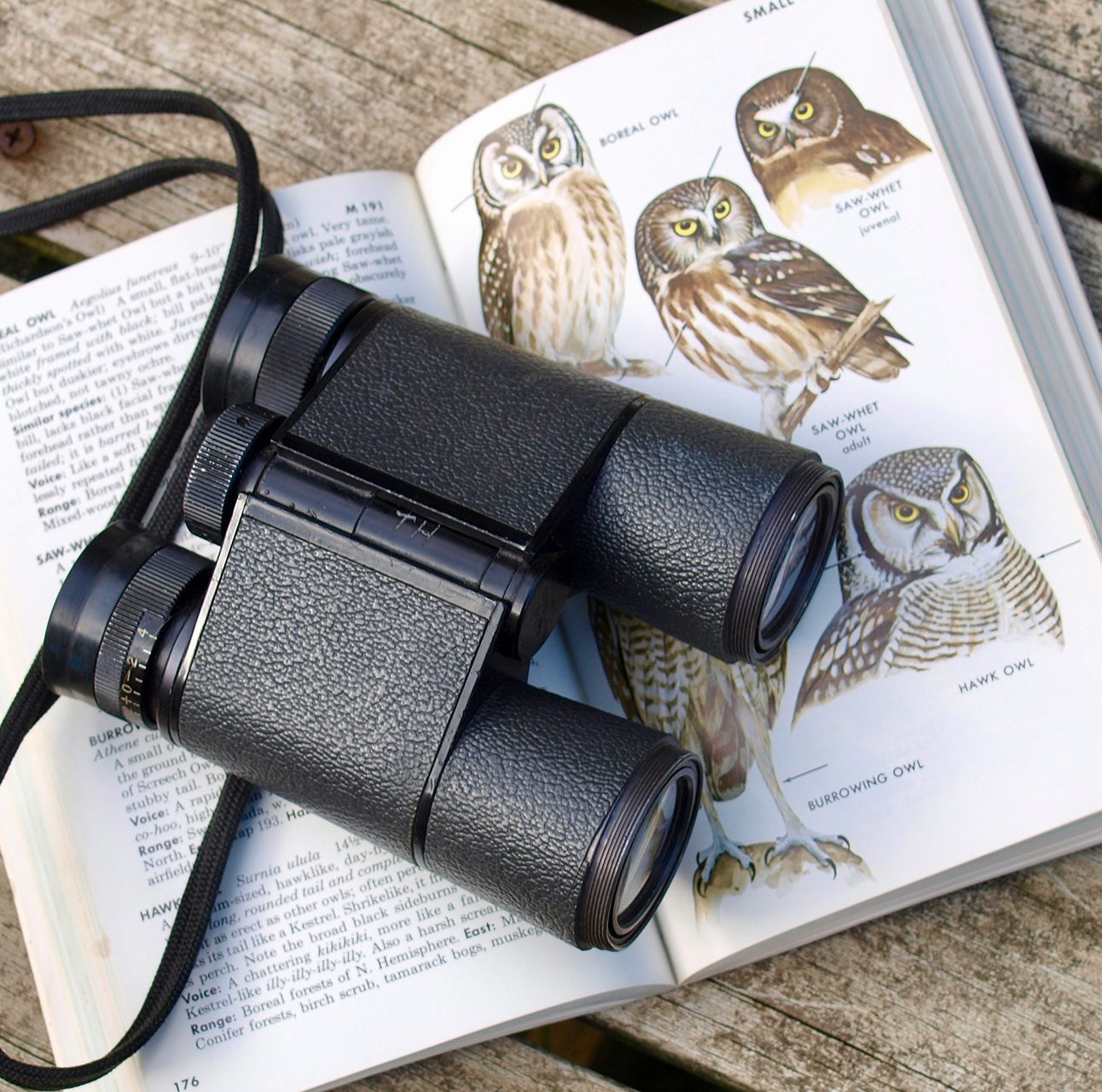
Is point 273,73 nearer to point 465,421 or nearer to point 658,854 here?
point 465,421

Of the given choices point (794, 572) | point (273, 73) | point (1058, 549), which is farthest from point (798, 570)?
point (273, 73)

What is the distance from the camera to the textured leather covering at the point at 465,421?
0.50 metres

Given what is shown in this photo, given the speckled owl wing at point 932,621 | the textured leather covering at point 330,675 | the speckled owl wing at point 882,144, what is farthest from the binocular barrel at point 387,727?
the speckled owl wing at point 882,144

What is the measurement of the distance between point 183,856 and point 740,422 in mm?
347

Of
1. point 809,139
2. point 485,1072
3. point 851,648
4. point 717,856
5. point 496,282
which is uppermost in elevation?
point 809,139

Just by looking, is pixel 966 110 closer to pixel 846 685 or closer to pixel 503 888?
pixel 846 685

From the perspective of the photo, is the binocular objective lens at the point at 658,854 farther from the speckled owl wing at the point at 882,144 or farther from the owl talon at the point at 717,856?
the speckled owl wing at the point at 882,144

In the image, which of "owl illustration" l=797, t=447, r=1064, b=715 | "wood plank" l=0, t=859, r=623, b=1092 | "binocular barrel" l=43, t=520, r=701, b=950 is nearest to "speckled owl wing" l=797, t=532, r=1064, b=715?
"owl illustration" l=797, t=447, r=1064, b=715

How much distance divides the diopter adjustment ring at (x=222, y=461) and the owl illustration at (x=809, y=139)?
281mm

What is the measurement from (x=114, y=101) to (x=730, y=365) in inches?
14.8

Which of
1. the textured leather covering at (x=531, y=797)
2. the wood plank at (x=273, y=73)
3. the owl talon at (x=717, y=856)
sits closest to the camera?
the textured leather covering at (x=531, y=797)

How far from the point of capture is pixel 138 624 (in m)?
0.52

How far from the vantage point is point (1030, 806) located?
21.3 inches

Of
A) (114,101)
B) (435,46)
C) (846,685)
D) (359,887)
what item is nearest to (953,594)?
(846,685)
